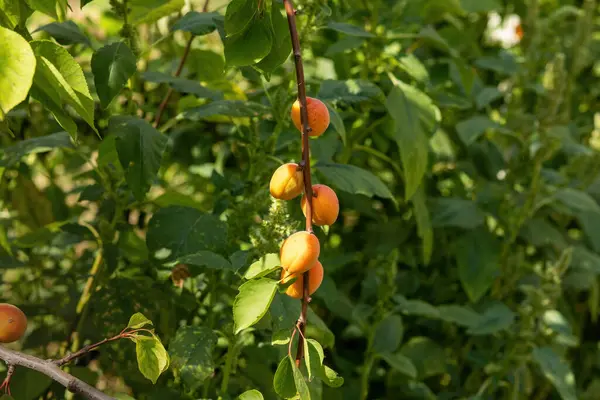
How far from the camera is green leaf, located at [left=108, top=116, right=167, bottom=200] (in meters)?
1.02

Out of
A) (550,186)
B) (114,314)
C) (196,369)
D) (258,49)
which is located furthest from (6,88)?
(550,186)

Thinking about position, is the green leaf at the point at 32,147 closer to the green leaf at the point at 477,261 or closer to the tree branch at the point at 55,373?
the tree branch at the point at 55,373

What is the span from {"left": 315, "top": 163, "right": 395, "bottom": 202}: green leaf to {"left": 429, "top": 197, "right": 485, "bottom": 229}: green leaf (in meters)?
0.51

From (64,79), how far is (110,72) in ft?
0.87

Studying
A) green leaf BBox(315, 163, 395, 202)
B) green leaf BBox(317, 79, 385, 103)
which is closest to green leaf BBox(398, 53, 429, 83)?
green leaf BBox(317, 79, 385, 103)

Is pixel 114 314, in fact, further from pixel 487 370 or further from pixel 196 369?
pixel 487 370

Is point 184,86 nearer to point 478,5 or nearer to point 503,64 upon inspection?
point 478,5

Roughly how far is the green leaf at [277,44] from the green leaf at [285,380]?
32 centimetres

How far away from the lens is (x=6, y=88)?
0.63 m

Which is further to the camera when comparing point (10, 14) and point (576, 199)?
point (576, 199)

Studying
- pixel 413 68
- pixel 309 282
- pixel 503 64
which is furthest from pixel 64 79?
pixel 503 64

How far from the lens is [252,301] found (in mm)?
758

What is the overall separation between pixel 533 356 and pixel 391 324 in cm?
29

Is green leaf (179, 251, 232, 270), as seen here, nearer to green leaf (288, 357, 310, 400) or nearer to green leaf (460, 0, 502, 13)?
green leaf (288, 357, 310, 400)
